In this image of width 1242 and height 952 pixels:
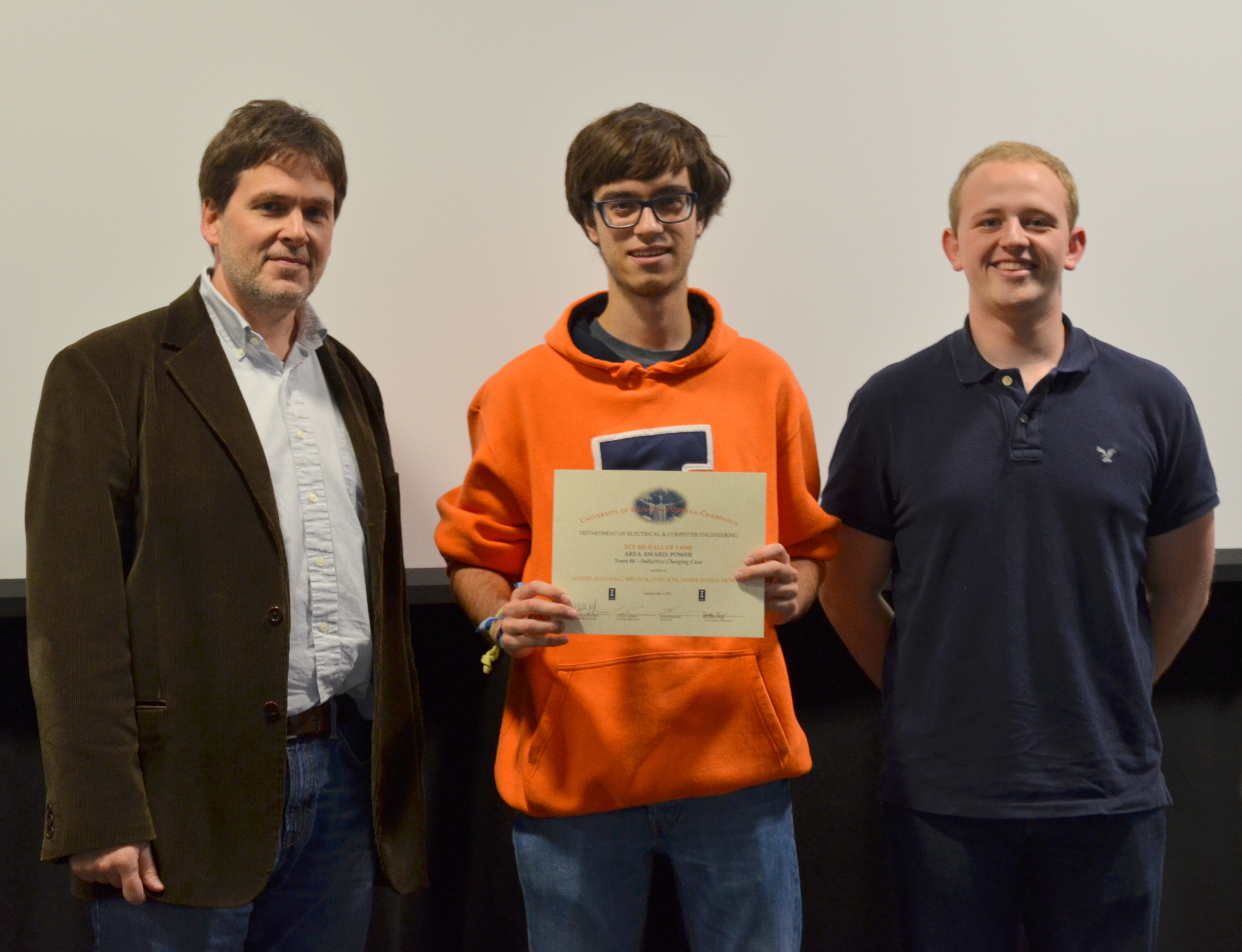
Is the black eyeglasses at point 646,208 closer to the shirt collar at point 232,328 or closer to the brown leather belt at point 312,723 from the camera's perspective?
the shirt collar at point 232,328

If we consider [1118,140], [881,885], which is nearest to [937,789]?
[881,885]

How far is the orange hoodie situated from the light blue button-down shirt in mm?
201

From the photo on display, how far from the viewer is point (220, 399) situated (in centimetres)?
160

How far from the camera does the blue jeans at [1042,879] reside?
1.70 meters

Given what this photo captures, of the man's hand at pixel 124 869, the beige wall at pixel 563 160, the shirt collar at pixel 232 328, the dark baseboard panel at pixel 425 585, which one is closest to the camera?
the man's hand at pixel 124 869

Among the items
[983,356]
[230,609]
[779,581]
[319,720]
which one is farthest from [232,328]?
[983,356]

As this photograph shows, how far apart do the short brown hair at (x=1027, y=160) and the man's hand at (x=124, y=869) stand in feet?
6.17

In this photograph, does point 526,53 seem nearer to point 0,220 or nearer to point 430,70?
point 430,70

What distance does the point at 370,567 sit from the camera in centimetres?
174

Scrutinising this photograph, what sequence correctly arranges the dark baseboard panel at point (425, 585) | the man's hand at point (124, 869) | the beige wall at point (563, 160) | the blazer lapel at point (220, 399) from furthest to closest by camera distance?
the beige wall at point (563, 160)
the dark baseboard panel at point (425, 585)
the blazer lapel at point (220, 399)
the man's hand at point (124, 869)

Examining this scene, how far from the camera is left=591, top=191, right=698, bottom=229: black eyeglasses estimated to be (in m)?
1.75

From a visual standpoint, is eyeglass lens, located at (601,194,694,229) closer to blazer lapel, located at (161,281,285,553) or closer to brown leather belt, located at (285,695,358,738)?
blazer lapel, located at (161,281,285,553)

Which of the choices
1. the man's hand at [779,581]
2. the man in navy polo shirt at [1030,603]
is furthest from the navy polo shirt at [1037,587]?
the man's hand at [779,581]

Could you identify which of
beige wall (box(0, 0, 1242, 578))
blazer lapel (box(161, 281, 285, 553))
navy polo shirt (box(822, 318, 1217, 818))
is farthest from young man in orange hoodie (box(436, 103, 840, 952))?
beige wall (box(0, 0, 1242, 578))
